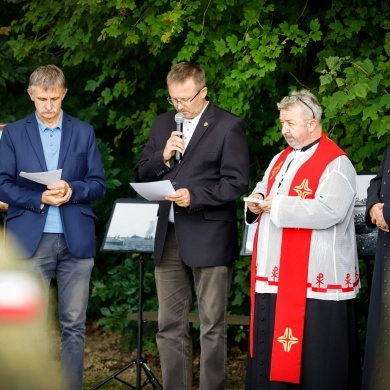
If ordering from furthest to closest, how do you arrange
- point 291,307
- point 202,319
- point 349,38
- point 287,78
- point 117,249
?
1. point 287,78
2. point 349,38
3. point 117,249
4. point 202,319
5. point 291,307

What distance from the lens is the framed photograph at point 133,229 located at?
6.13 meters

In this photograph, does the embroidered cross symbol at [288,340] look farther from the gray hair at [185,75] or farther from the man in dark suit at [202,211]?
the gray hair at [185,75]

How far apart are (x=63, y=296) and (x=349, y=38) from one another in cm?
317

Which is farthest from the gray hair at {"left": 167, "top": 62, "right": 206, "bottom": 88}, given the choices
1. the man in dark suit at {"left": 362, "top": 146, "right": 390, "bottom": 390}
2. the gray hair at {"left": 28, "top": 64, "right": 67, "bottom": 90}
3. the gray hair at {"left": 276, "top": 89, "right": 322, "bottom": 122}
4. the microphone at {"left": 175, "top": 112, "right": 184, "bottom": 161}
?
the man in dark suit at {"left": 362, "top": 146, "right": 390, "bottom": 390}

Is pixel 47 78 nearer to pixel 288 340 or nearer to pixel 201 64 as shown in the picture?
pixel 288 340

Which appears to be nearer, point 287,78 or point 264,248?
point 264,248

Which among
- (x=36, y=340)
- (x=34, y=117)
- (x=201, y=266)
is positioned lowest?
(x=201, y=266)

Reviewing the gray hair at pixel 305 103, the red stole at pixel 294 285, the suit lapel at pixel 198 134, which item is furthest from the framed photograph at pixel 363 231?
the suit lapel at pixel 198 134

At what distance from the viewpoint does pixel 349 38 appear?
23.4ft

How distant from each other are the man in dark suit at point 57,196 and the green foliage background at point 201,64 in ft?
6.07

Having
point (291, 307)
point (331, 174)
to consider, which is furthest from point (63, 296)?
point (331, 174)

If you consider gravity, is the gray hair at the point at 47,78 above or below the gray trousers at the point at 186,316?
above

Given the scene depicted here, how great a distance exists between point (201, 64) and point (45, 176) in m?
2.71

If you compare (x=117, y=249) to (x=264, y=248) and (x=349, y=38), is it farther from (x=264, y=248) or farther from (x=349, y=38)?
(x=349, y=38)
